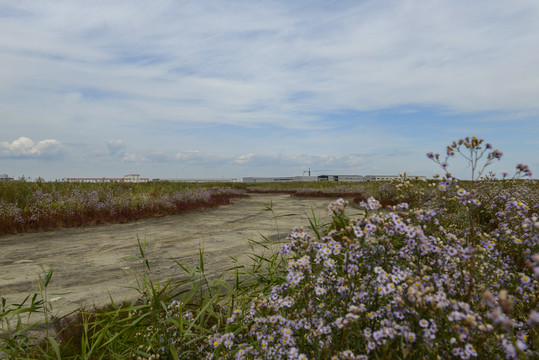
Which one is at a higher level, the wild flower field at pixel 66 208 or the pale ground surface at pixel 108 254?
the wild flower field at pixel 66 208

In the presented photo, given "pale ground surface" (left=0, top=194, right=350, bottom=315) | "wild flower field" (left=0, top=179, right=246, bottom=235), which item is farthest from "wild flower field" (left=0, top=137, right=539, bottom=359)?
"wild flower field" (left=0, top=179, right=246, bottom=235)

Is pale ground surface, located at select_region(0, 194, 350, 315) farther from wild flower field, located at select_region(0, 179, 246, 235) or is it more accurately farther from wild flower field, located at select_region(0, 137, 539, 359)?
wild flower field, located at select_region(0, 137, 539, 359)

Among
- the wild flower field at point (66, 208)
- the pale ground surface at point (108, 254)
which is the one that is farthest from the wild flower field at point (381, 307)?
the wild flower field at point (66, 208)

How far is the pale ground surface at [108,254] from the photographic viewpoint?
4.65 meters

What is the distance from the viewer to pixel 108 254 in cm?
666

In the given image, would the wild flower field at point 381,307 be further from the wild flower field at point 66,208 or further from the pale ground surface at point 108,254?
the wild flower field at point 66,208

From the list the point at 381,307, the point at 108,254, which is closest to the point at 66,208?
the point at 108,254

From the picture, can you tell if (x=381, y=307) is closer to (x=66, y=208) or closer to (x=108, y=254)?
(x=108, y=254)

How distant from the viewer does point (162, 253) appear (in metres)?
6.61

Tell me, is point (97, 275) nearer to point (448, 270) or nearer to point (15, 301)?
point (15, 301)

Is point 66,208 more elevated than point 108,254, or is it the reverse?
point 66,208

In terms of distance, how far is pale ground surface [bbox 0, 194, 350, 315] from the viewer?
4652mm

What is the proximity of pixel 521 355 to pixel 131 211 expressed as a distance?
1180cm

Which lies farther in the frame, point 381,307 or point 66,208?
point 66,208
